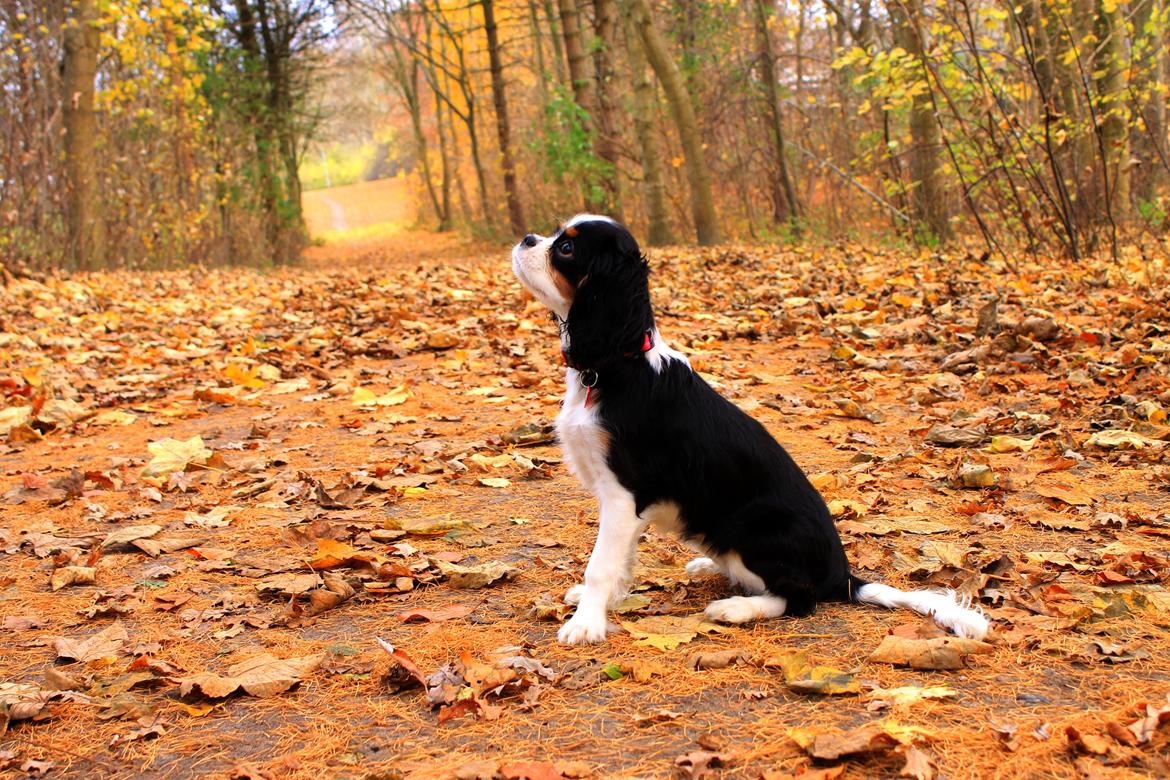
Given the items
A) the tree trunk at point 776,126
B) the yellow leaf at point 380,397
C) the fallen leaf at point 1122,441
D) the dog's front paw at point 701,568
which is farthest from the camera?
the tree trunk at point 776,126

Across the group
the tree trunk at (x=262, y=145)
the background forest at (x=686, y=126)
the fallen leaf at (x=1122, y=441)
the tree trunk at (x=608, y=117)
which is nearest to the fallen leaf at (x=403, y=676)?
the fallen leaf at (x=1122, y=441)

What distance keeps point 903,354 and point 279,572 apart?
5358 mm

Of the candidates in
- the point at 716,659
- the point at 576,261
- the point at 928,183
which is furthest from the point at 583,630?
the point at 928,183

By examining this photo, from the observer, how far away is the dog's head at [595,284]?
3.31 metres

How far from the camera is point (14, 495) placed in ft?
16.2

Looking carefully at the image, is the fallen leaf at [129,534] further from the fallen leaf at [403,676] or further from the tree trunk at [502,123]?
the tree trunk at [502,123]

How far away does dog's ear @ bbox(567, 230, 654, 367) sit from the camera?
3.31m

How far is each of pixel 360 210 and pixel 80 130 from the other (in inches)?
2070

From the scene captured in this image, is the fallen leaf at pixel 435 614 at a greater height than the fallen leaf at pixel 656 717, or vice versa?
the fallen leaf at pixel 435 614

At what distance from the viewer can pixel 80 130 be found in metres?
14.7

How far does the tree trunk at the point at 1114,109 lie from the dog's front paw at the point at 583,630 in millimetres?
9387

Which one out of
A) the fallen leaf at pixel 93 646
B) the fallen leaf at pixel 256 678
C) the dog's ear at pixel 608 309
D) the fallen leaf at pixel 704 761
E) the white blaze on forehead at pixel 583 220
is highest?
the white blaze on forehead at pixel 583 220

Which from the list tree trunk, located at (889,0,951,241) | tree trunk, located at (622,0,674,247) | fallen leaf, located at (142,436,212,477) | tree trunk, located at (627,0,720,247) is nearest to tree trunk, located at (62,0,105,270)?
tree trunk, located at (627,0,720,247)

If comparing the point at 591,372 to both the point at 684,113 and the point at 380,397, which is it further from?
the point at 684,113
